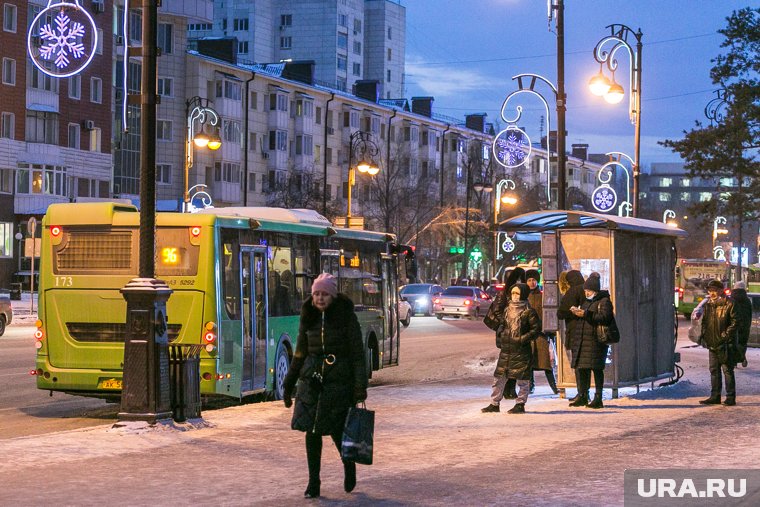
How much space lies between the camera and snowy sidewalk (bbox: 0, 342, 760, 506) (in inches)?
404

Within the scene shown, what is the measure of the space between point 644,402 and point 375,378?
26.4 feet

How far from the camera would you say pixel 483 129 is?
129 m

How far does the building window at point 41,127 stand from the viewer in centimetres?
7212

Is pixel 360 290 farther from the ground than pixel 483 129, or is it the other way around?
pixel 483 129

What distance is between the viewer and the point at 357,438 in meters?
9.98

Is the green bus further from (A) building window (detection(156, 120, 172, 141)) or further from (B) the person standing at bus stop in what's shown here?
(A) building window (detection(156, 120, 172, 141))

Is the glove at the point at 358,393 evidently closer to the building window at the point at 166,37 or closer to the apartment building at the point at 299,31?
the building window at the point at 166,37

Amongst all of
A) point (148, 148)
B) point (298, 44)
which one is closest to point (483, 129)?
point (298, 44)

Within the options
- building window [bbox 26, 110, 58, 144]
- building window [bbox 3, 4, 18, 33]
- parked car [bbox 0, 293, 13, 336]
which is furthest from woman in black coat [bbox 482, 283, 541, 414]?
building window [bbox 26, 110, 58, 144]

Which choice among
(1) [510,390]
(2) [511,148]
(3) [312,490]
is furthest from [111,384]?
(2) [511,148]

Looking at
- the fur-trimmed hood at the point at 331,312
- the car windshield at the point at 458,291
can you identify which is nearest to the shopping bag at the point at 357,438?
the fur-trimmed hood at the point at 331,312

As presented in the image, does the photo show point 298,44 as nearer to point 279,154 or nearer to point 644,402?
point 279,154

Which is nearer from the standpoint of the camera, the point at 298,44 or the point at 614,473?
the point at 614,473

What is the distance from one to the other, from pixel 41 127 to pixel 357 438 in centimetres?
6615
